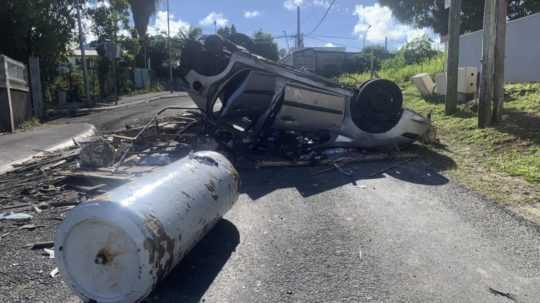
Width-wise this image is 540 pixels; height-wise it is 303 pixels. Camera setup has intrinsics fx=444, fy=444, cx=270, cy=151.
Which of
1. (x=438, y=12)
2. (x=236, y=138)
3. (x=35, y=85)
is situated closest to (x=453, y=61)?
(x=236, y=138)

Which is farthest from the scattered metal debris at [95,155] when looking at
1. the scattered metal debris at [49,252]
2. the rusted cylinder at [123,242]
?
the rusted cylinder at [123,242]

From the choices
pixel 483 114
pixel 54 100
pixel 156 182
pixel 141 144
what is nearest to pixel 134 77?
pixel 54 100

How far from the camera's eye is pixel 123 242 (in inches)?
118

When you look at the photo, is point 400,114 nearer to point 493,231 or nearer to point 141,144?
point 493,231

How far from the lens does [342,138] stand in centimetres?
859

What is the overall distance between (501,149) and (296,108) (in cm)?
344

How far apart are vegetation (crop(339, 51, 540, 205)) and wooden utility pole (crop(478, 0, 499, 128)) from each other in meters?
0.30

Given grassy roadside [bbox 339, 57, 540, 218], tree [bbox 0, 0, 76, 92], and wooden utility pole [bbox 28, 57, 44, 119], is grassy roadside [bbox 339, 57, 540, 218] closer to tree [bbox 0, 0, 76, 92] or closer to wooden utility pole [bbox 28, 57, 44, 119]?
wooden utility pole [bbox 28, 57, 44, 119]

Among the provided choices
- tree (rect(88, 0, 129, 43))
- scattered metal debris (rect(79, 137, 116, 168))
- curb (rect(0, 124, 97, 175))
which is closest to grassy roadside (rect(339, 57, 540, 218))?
scattered metal debris (rect(79, 137, 116, 168))

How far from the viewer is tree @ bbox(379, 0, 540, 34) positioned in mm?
24797

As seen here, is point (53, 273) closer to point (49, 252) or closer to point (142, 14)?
point (49, 252)

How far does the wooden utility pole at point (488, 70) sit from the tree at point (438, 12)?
18154 mm

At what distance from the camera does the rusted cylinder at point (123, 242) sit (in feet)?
9.77

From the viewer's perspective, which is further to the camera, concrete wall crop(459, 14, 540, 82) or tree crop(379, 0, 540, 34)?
tree crop(379, 0, 540, 34)
